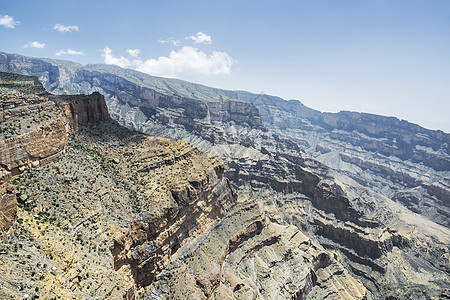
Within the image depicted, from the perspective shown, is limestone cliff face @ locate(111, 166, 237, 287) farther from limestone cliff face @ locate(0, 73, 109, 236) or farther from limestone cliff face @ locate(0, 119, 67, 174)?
limestone cliff face @ locate(0, 119, 67, 174)

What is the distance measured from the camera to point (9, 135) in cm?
3503

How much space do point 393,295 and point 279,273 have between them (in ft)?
191

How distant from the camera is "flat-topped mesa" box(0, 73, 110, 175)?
35.0m

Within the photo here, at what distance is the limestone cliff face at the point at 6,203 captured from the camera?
25.8 meters

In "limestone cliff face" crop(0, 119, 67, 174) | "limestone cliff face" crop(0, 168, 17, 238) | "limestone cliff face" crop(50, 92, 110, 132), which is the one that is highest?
"limestone cliff face" crop(50, 92, 110, 132)

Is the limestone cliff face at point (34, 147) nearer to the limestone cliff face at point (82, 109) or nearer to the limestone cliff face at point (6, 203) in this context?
the limestone cliff face at point (82, 109)

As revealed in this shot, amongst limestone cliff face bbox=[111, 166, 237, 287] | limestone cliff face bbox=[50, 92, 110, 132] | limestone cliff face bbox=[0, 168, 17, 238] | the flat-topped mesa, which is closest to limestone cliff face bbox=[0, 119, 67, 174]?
the flat-topped mesa

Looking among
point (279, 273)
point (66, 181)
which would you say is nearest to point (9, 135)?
point (66, 181)

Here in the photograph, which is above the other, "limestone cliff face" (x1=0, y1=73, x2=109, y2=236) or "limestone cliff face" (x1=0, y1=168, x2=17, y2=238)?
"limestone cliff face" (x1=0, y1=73, x2=109, y2=236)

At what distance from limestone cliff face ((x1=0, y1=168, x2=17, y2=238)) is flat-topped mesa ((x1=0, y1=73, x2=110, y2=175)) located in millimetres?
9078

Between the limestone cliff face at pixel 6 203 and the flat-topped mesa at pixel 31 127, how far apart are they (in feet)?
29.8

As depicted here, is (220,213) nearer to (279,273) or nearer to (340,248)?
(279,273)

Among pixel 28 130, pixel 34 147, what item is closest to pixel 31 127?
pixel 28 130

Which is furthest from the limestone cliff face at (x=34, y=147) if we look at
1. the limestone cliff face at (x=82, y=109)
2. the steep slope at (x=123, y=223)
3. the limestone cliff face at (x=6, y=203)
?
the limestone cliff face at (x=6, y=203)
